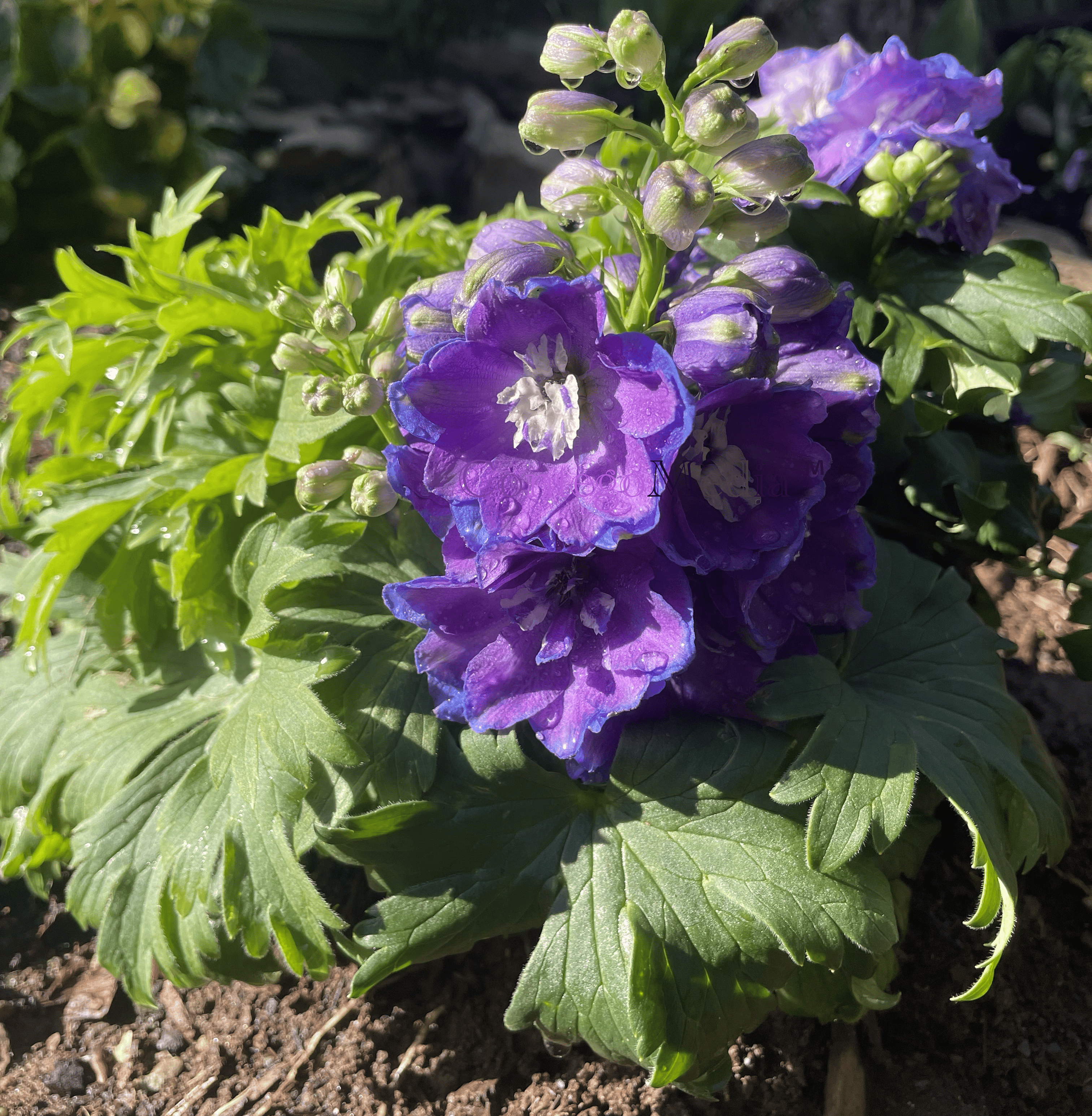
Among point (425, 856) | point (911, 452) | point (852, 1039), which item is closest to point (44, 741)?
point (425, 856)

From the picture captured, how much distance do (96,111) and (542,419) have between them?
3946 millimetres

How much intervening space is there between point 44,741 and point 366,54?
19.3ft

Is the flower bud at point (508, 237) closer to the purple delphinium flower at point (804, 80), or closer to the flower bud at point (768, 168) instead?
the flower bud at point (768, 168)

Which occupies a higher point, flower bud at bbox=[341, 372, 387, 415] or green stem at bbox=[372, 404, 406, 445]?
flower bud at bbox=[341, 372, 387, 415]

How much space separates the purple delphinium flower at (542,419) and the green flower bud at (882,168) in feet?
2.79

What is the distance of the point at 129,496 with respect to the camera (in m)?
1.83

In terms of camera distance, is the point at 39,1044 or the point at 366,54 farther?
the point at 366,54

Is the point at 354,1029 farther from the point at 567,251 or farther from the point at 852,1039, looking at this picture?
the point at 567,251

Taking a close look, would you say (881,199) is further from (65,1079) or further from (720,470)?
(65,1079)

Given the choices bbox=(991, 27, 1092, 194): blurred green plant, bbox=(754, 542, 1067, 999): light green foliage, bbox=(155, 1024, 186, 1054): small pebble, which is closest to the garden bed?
bbox=(155, 1024, 186, 1054): small pebble

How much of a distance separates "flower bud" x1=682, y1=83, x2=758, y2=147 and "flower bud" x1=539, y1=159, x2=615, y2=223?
0.48 feet

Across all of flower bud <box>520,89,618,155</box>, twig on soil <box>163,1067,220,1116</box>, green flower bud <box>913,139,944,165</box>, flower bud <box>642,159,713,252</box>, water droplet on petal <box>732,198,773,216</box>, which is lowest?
twig on soil <box>163,1067,220,1116</box>

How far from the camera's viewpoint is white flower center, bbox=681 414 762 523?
127 cm

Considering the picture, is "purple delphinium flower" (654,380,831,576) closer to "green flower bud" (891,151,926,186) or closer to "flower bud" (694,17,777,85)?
"flower bud" (694,17,777,85)
